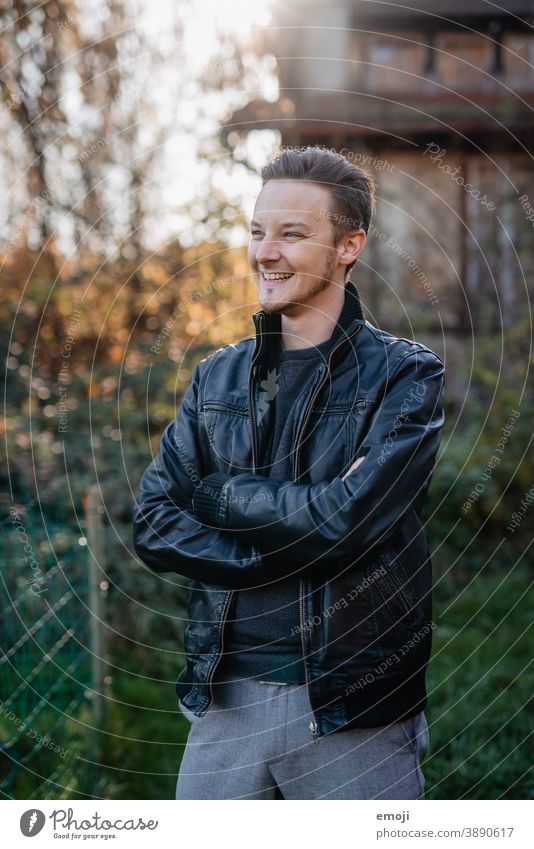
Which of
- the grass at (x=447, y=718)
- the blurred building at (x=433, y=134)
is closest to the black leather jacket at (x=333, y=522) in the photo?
the grass at (x=447, y=718)

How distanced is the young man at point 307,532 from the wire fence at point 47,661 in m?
1.45

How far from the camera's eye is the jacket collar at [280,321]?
2.00 m

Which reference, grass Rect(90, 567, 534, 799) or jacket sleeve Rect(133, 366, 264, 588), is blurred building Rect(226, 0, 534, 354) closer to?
grass Rect(90, 567, 534, 799)

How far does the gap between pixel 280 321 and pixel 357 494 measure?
1.71ft

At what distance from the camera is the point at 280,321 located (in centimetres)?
206

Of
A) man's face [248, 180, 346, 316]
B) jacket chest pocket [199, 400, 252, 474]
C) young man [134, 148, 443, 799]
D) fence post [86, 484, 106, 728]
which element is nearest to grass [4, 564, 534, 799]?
fence post [86, 484, 106, 728]

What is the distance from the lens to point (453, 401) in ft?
23.7

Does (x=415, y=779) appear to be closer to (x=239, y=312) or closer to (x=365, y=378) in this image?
(x=365, y=378)

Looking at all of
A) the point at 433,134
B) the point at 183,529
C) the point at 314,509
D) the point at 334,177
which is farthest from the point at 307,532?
the point at 433,134

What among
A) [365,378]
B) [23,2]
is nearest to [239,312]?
[23,2]

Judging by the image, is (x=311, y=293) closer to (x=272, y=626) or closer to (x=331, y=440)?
(x=331, y=440)

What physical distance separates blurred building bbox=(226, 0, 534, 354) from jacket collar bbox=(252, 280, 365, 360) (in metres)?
5.18
